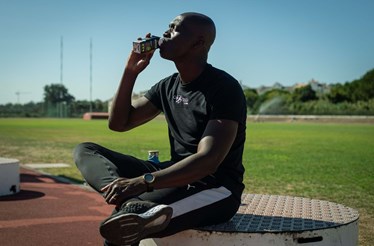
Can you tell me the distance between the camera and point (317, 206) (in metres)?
4.00

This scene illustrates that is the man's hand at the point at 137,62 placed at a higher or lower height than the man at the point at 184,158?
higher

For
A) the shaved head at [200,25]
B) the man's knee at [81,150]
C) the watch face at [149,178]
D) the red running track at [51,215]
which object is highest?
the shaved head at [200,25]

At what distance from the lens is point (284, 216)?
11.6 ft

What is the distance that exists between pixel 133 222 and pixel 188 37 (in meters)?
1.28

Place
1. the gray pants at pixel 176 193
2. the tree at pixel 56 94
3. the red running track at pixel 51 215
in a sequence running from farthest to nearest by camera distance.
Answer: the tree at pixel 56 94 → the red running track at pixel 51 215 → the gray pants at pixel 176 193

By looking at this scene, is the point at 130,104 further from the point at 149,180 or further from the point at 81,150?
the point at 149,180

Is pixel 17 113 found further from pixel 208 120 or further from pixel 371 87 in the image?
pixel 208 120

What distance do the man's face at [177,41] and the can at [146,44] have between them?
0.23 ft

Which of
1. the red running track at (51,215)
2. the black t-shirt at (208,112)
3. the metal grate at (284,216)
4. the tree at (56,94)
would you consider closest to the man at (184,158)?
the black t-shirt at (208,112)

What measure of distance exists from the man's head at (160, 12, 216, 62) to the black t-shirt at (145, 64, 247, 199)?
6.8 inches

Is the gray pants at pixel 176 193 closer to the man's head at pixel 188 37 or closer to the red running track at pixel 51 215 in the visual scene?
the man's head at pixel 188 37

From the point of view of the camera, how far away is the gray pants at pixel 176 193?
283cm

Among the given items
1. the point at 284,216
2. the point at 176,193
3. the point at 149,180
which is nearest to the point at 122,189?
the point at 149,180

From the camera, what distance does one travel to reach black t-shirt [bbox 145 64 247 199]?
115 inches
